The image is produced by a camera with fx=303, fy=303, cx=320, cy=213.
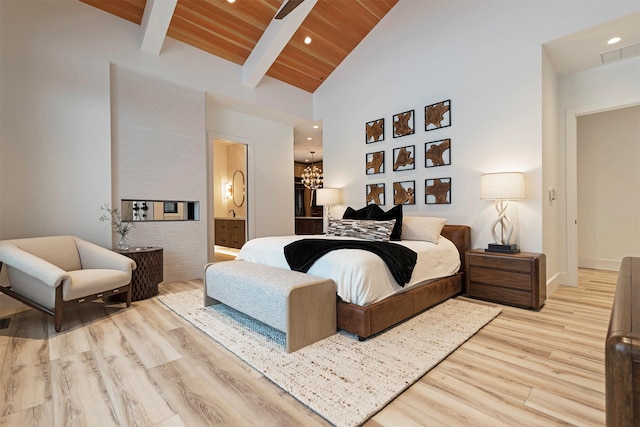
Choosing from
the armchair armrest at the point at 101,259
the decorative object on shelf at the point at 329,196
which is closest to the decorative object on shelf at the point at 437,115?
the decorative object on shelf at the point at 329,196

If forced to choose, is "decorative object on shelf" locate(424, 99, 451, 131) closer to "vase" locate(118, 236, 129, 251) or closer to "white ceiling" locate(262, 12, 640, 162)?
"white ceiling" locate(262, 12, 640, 162)

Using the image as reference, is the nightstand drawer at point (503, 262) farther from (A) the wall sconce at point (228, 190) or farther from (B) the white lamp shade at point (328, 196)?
(A) the wall sconce at point (228, 190)

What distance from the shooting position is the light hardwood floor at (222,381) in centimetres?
148

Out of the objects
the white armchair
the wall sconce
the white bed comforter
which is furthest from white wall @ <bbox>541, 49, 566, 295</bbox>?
the wall sconce

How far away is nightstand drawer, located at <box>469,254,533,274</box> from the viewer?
3.07 metres

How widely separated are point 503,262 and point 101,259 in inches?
165

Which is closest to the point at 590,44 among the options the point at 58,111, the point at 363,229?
the point at 363,229

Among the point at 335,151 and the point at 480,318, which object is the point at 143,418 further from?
the point at 335,151

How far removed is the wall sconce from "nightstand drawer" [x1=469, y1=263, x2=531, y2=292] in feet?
21.0

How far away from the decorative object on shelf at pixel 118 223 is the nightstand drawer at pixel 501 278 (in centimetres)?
412

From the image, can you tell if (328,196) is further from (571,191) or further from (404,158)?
(571,191)

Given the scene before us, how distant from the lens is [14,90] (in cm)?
312

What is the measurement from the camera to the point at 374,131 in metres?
4.89

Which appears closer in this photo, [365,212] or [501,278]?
[501,278]
